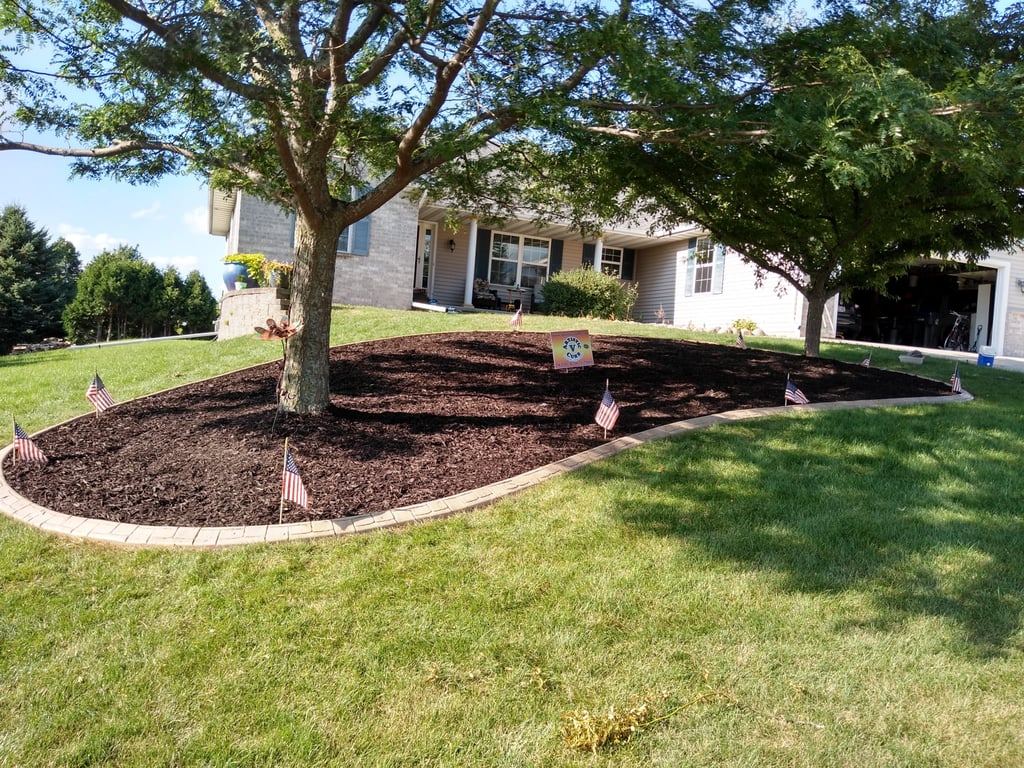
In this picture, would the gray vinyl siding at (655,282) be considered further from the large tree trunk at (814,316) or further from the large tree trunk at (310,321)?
the large tree trunk at (310,321)

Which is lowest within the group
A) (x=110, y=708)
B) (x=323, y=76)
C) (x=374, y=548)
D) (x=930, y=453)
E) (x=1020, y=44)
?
(x=110, y=708)

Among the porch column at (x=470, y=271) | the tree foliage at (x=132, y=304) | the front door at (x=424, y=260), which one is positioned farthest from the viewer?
the tree foliage at (x=132, y=304)

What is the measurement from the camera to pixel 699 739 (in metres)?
2.55

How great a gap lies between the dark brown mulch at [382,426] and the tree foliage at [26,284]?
19932 mm

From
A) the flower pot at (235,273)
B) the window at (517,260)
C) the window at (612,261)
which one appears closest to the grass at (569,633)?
the flower pot at (235,273)

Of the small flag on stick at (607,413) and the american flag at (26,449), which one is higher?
the small flag on stick at (607,413)

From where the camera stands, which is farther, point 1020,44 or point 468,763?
point 1020,44

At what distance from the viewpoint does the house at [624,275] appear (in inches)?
655

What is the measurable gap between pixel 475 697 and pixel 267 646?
972 millimetres

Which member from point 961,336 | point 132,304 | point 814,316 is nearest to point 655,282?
point 961,336

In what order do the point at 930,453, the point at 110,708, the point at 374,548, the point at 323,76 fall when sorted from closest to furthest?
Result: the point at 110,708 → the point at 374,548 → the point at 930,453 → the point at 323,76

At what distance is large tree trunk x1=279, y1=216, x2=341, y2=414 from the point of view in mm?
5992

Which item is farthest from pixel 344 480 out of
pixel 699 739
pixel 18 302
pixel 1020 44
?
pixel 18 302

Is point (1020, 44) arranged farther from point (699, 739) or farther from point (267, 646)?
point (267, 646)
